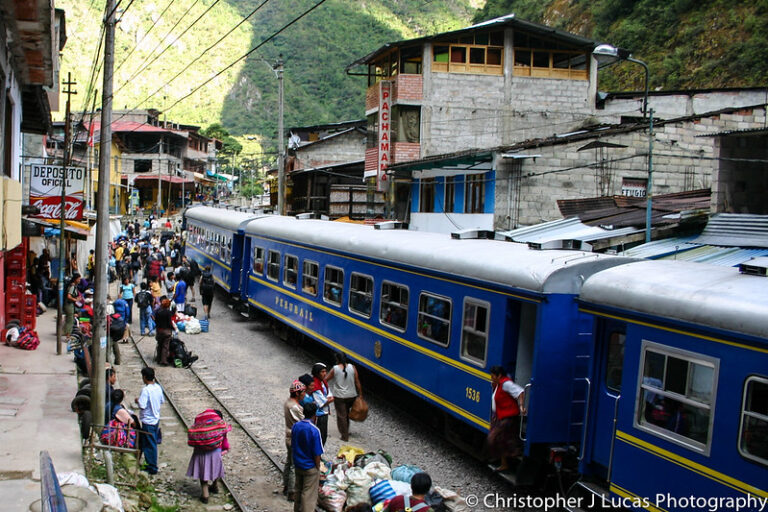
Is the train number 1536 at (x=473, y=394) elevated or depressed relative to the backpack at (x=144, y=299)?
elevated

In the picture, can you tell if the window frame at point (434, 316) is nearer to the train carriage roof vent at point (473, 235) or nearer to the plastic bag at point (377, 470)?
the train carriage roof vent at point (473, 235)

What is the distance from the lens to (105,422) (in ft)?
34.9

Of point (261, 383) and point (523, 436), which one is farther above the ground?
point (523, 436)

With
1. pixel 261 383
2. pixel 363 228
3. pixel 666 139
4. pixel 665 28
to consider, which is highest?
pixel 665 28

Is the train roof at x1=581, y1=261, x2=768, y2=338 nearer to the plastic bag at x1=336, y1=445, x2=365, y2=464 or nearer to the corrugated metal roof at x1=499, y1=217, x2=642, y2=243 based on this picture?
the plastic bag at x1=336, y1=445, x2=365, y2=464

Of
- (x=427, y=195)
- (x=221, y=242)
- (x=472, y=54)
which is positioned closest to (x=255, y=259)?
(x=221, y=242)

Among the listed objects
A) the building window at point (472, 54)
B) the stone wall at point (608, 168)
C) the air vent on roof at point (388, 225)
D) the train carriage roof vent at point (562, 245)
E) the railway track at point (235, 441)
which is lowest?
the railway track at point (235, 441)

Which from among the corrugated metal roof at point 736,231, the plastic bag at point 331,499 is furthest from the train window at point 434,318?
the corrugated metal roof at point 736,231

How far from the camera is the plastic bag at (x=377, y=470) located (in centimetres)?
848

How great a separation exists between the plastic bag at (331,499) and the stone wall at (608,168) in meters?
11.6

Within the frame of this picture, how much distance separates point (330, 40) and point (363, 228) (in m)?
75.0

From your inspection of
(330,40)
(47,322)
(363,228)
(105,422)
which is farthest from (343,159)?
(330,40)

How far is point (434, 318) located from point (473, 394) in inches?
56.8

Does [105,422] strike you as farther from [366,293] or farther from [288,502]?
[366,293]
